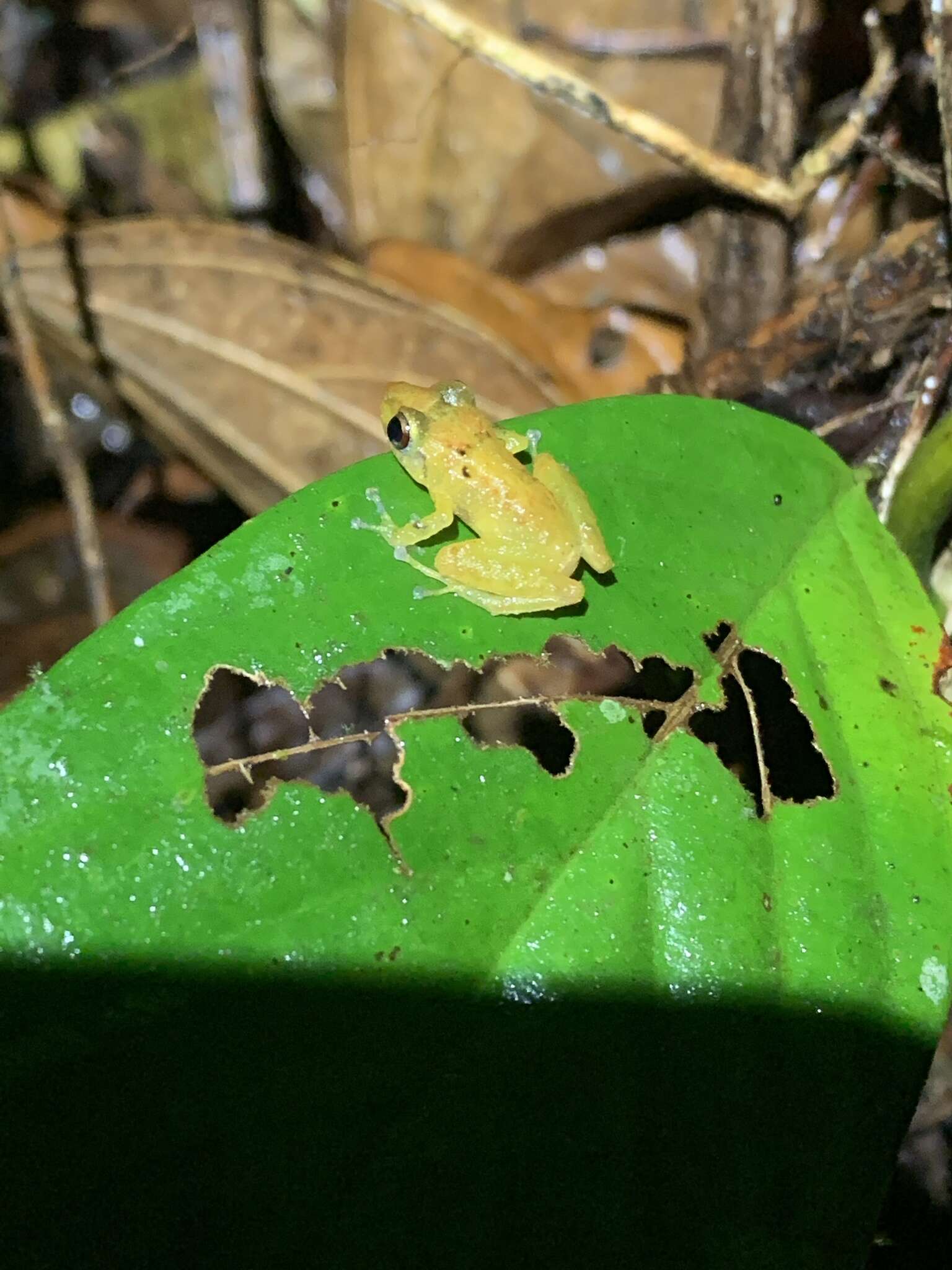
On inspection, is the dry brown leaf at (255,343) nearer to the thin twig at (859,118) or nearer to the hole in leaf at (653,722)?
the thin twig at (859,118)

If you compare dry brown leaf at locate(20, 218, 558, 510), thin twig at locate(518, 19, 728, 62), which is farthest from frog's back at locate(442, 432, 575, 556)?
thin twig at locate(518, 19, 728, 62)

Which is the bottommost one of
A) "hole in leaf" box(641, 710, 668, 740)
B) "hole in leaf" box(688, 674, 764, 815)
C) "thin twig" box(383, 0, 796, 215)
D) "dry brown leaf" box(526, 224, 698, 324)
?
"hole in leaf" box(688, 674, 764, 815)

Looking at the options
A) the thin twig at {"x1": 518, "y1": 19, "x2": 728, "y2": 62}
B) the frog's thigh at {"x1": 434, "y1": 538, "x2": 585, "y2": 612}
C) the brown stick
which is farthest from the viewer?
the thin twig at {"x1": 518, "y1": 19, "x2": 728, "y2": 62}

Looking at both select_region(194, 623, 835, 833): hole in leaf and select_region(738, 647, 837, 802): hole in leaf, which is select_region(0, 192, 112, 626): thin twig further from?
select_region(738, 647, 837, 802): hole in leaf

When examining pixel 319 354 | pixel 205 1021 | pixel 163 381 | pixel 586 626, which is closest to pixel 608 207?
pixel 319 354

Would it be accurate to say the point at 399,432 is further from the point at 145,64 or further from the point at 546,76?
the point at 145,64

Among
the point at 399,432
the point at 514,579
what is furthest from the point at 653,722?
the point at 399,432
